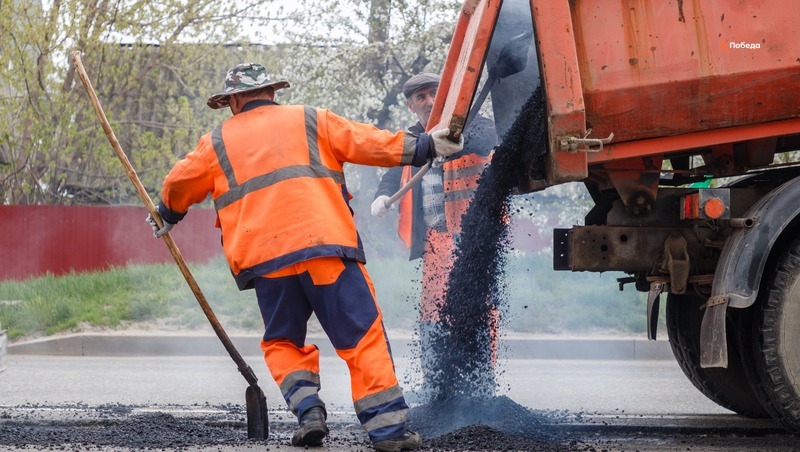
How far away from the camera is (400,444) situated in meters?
3.90

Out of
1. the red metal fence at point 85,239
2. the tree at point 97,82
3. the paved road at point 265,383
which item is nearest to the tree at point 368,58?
the tree at point 97,82

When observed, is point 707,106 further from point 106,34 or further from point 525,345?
point 106,34

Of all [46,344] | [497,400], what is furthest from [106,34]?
[497,400]

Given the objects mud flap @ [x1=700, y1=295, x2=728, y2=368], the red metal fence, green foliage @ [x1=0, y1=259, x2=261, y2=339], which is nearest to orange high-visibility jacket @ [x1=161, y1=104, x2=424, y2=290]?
mud flap @ [x1=700, y1=295, x2=728, y2=368]

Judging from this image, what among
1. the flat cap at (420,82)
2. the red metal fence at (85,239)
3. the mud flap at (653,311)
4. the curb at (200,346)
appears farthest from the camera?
the red metal fence at (85,239)

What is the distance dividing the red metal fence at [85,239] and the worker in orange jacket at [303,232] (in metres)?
12.1

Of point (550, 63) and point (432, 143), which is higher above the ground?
point (550, 63)

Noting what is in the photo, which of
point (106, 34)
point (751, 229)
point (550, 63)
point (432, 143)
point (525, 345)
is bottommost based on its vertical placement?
point (525, 345)

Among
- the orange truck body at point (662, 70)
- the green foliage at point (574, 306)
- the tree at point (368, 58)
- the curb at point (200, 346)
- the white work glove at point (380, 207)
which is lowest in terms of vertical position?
the curb at point (200, 346)

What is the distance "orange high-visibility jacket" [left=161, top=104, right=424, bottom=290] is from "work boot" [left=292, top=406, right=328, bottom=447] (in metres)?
0.58

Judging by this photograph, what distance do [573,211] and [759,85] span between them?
1193 centimetres

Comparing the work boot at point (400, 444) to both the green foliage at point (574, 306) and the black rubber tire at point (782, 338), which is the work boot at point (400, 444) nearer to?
the black rubber tire at point (782, 338)

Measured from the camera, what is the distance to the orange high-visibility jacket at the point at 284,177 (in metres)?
4.00

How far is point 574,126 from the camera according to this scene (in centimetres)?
391
